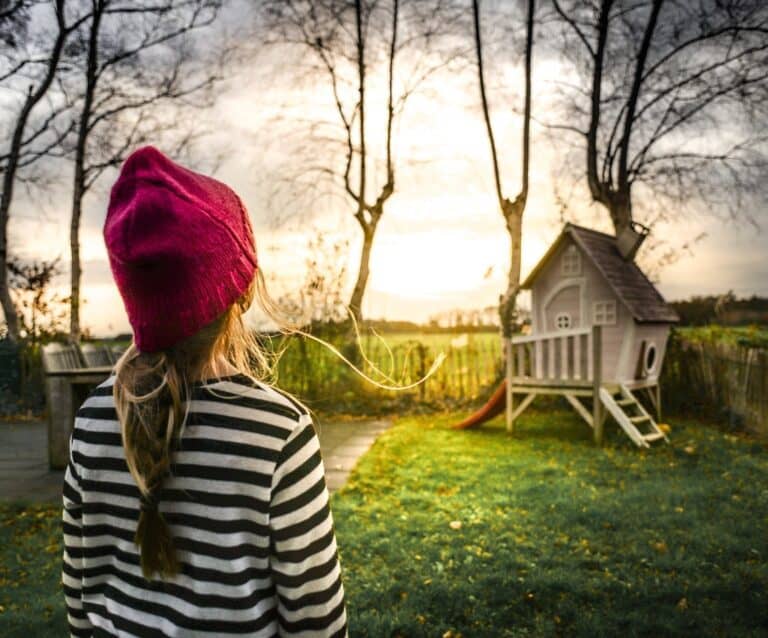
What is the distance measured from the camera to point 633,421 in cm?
787

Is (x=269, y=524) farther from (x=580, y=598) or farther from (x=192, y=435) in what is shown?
(x=580, y=598)

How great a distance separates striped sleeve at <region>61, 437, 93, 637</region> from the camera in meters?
1.50

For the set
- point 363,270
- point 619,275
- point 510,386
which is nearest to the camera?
point 510,386

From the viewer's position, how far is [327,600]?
4.32 feet

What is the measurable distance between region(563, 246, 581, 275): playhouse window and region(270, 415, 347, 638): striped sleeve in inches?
336

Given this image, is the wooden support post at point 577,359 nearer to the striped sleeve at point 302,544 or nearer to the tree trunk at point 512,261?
Result: the tree trunk at point 512,261

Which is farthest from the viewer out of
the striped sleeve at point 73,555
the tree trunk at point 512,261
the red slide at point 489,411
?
the tree trunk at point 512,261

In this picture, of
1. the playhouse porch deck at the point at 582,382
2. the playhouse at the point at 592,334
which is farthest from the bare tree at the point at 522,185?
the playhouse porch deck at the point at 582,382

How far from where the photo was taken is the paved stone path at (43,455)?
238 inches

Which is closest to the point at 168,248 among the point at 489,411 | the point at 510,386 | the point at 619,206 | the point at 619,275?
the point at 510,386

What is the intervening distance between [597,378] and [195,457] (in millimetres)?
7609

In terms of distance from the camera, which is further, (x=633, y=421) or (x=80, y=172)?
(x=80, y=172)

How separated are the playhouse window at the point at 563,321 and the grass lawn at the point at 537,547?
2.49m

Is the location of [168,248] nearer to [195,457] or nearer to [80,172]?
[195,457]
